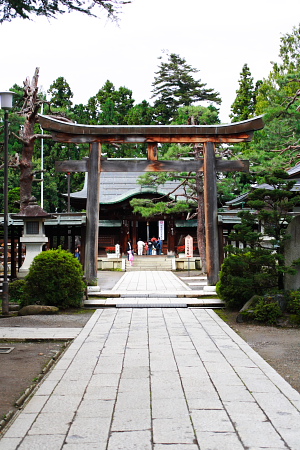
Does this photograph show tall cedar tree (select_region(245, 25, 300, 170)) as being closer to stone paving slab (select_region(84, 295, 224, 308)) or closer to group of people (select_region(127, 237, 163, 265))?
stone paving slab (select_region(84, 295, 224, 308))

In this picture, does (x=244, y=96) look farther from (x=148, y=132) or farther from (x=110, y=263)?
(x=148, y=132)

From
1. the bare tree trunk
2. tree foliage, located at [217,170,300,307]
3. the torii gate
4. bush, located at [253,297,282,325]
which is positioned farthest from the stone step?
bush, located at [253,297,282,325]

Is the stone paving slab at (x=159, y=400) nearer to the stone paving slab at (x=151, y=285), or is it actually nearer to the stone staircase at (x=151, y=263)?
the stone paving slab at (x=151, y=285)

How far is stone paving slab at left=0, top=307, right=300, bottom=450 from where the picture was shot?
432cm

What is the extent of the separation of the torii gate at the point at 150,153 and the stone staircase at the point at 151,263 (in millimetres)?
Answer: 16433

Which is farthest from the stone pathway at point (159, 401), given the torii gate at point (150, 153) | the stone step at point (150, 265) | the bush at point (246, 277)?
the stone step at point (150, 265)

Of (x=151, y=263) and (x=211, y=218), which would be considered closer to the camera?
(x=211, y=218)

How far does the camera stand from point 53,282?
13.0m

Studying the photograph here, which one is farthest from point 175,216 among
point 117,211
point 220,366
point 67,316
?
point 220,366

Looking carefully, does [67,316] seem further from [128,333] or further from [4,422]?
[4,422]

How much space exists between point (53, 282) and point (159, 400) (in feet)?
26.0

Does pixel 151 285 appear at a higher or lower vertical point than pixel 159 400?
higher

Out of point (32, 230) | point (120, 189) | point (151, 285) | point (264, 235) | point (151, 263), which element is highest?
point (120, 189)

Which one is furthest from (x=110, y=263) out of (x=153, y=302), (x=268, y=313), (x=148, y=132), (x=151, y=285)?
(x=268, y=313)
